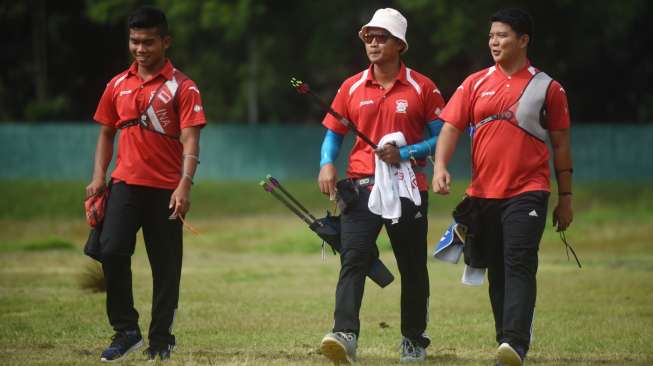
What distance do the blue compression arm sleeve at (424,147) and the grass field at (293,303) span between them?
1434 mm

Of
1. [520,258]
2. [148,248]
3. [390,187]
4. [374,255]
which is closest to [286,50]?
[148,248]

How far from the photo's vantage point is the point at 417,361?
957 cm

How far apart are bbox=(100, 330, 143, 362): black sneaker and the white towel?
1.85 meters

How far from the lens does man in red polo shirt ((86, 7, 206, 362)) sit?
9.33m

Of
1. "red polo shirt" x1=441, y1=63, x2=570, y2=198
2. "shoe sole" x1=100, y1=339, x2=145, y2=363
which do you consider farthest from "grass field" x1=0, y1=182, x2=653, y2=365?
"red polo shirt" x1=441, y1=63, x2=570, y2=198

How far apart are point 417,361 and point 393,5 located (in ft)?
109

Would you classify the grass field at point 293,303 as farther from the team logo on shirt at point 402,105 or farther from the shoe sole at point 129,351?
the team logo on shirt at point 402,105

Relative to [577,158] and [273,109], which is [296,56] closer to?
[273,109]

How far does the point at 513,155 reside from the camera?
8.91 m

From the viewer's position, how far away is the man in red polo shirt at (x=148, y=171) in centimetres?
933

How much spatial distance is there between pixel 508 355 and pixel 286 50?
123 feet

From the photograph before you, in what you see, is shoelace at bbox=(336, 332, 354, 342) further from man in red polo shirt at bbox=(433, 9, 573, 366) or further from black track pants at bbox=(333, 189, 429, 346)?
man in red polo shirt at bbox=(433, 9, 573, 366)

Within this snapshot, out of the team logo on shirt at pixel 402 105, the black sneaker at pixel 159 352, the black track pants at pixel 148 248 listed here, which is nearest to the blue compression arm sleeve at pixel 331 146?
the team logo on shirt at pixel 402 105

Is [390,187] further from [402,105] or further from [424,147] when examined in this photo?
[402,105]
